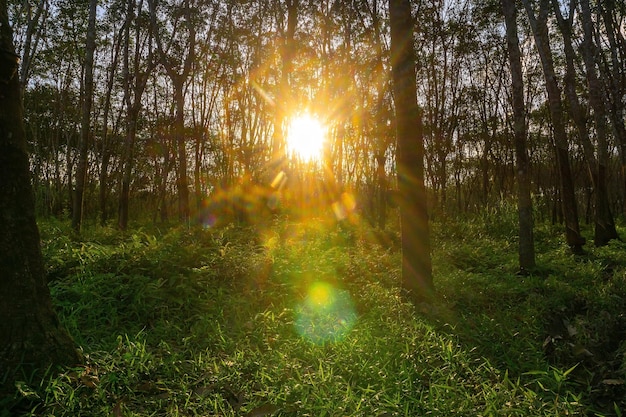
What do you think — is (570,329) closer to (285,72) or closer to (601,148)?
(601,148)

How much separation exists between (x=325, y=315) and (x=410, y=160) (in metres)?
2.54

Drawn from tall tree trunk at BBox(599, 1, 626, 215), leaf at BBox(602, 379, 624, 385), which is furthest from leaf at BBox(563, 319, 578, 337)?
tall tree trunk at BBox(599, 1, 626, 215)

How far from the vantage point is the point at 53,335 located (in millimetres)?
3053

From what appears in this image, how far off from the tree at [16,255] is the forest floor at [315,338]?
23 centimetres

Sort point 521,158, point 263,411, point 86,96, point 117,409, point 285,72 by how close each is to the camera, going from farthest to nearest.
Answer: point 285,72
point 86,96
point 521,158
point 263,411
point 117,409

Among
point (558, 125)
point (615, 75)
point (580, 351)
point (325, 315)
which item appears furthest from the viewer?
point (615, 75)

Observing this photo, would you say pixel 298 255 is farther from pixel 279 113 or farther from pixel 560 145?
pixel 279 113

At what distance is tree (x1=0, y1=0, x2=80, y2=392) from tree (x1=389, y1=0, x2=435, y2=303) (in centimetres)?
443

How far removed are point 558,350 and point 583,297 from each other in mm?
2137

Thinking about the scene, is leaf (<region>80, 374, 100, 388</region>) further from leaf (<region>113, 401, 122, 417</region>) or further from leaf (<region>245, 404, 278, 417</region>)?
leaf (<region>245, 404, 278, 417</region>)

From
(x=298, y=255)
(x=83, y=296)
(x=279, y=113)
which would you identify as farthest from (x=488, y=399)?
(x=279, y=113)

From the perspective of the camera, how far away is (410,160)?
5652 mm

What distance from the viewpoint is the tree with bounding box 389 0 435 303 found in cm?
567

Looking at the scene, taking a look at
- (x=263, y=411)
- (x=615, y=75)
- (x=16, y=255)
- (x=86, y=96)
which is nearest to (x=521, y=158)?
(x=263, y=411)
